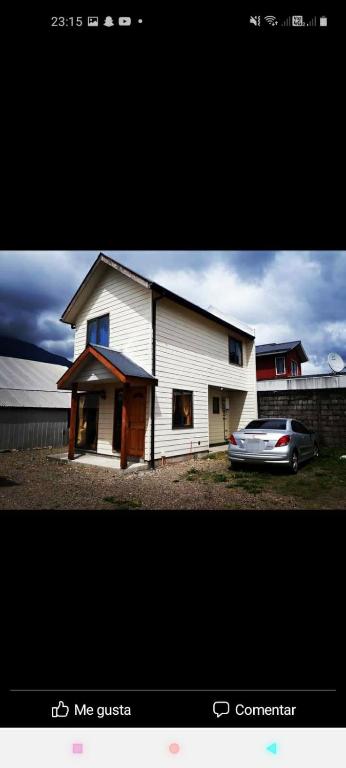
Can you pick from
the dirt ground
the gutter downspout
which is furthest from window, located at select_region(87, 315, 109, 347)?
the dirt ground

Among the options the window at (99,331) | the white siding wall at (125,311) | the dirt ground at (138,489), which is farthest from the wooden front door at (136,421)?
the window at (99,331)

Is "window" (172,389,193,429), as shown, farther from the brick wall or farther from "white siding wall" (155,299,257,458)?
the brick wall

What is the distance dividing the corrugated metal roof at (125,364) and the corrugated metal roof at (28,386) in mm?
4755

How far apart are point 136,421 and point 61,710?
5550mm

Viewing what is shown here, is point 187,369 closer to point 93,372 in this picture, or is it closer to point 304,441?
point 93,372

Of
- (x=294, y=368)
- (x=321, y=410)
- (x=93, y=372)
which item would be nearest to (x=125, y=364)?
(x=93, y=372)

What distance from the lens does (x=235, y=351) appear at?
9.99 meters

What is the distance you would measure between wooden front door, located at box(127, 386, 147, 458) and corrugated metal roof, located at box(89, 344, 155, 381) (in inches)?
18.0

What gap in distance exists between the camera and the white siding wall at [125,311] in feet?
21.3

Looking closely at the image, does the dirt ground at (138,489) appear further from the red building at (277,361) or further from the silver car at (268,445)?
the red building at (277,361)

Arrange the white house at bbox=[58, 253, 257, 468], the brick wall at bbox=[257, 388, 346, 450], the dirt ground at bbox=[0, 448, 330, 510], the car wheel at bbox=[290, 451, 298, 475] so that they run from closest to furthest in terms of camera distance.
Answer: the dirt ground at bbox=[0, 448, 330, 510] → the car wheel at bbox=[290, 451, 298, 475] → the white house at bbox=[58, 253, 257, 468] → the brick wall at bbox=[257, 388, 346, 450]

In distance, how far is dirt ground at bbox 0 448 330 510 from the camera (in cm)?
351

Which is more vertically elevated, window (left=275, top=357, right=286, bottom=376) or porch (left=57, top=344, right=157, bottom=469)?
window (left=275, top=357, right=286, bottom=376)
